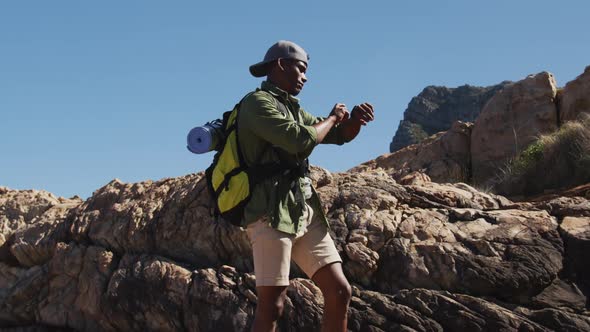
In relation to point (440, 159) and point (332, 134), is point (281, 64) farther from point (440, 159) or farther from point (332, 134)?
point (440, 159)

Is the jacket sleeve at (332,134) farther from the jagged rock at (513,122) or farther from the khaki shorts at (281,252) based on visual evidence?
the jagged rock at (513,122)

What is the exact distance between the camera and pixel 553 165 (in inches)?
427

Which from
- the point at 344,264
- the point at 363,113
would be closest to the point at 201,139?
the point at 363,113

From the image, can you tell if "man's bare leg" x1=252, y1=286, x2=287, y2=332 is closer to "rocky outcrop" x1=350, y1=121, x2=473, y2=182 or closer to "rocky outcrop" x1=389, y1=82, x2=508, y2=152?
"rocky outcrop" x1=350, y1=121, x2=473, y2=182

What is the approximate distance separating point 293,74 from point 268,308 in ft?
5.08

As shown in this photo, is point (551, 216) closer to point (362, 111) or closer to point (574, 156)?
point (362, 111)

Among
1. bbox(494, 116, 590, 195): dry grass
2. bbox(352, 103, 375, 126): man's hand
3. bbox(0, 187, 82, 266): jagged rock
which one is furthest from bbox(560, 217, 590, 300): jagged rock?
bbox(0, 187, 82, 266): jagged rock

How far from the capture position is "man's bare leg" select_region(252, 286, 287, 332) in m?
4.24

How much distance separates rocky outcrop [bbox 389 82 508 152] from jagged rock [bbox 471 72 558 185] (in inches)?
2304

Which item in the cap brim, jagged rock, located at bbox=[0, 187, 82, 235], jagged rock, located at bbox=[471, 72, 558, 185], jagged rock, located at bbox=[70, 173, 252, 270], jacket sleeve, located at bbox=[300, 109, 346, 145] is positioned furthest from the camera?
jagged rock, located at bbox=[471, 72, 558, 185]

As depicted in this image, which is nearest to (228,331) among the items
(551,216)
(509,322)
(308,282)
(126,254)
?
(308,282)

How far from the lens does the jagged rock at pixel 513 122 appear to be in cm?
1358

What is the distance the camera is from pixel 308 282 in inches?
244

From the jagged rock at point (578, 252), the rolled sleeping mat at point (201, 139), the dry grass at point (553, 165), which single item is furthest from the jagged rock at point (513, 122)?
the rolled sleeping mat at point (201, 139)
